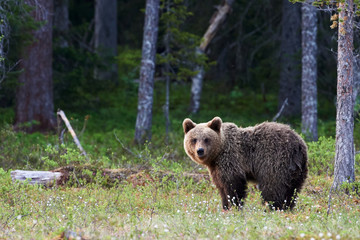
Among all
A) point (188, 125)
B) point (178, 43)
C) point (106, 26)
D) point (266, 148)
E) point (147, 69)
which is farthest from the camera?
point (106, 26)

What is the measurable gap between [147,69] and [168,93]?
4.53 ft

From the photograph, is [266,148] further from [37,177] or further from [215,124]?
[37,177]

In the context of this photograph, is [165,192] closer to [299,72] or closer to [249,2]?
[299,72]

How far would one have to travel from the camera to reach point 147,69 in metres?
16.0

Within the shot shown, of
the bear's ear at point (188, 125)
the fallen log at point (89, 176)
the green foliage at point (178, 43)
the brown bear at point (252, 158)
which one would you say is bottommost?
the fallen log at point (89, 176)

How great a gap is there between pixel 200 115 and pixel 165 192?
11206 mm

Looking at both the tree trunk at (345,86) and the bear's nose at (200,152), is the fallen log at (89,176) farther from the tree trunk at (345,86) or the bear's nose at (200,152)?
the tree trunk at (345,86)

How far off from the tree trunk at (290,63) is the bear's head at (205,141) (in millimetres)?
12207

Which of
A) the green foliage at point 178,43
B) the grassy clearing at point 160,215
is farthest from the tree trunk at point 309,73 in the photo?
the grassy clearing at point 160,215

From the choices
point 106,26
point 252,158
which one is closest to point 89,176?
point 252,158

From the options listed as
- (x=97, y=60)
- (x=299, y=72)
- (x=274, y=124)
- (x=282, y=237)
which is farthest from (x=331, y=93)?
(x=282, y=237)

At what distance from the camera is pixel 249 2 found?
69.7 feet

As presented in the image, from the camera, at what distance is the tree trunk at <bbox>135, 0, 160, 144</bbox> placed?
51.4ft

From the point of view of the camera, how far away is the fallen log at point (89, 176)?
9.88 metres
